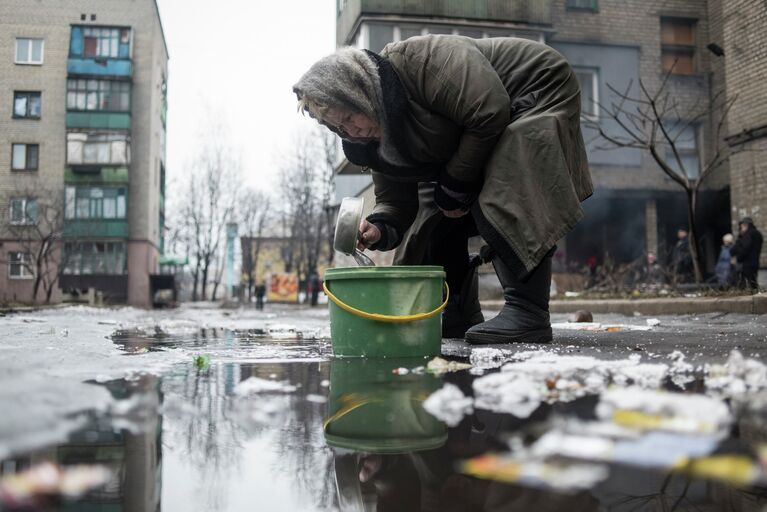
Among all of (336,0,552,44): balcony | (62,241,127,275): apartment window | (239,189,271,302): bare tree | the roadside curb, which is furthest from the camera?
(239,189,271,302): bare tree

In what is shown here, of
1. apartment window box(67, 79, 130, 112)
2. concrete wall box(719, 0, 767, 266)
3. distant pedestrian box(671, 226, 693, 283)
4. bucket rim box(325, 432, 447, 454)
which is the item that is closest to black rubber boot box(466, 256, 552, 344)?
bucket rim box(325, 432, 447, 454)

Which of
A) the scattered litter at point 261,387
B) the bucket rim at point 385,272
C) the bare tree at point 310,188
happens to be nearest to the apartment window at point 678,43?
the bare tree at point 310,188

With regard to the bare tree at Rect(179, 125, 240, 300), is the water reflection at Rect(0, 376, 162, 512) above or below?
below

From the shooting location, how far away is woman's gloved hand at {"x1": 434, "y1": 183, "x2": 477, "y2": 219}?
327cm

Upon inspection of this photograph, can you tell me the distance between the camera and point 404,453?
112 cm

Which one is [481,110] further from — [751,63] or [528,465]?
[751,63]

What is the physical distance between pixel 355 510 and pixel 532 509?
8.7 inches

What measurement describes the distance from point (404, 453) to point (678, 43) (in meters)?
21.1

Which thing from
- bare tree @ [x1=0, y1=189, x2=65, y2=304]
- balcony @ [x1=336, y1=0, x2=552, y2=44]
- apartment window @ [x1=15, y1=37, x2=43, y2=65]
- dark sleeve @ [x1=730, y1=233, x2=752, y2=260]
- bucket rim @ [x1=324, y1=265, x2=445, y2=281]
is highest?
apartment window @ [x1=15, y1=37, x2=43, y2=65]

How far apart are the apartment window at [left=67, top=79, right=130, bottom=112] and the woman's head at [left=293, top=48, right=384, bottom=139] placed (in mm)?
31844

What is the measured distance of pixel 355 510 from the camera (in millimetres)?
888

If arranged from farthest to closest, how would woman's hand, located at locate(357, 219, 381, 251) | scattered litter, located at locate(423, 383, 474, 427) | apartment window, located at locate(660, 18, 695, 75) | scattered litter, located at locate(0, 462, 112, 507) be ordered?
apartment window, located at locate(660, 18, 695, 75) → woman's hand, located at locate(357, 219, 381, 251) → scattered litter, located at locate(423, 383, 474, 427) → scattered litter, located at locate(0, 462, 112, 507)

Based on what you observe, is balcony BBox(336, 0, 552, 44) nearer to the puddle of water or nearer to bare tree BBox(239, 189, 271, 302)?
the puddle of water

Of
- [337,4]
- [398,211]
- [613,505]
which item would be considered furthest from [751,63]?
[613,505]
